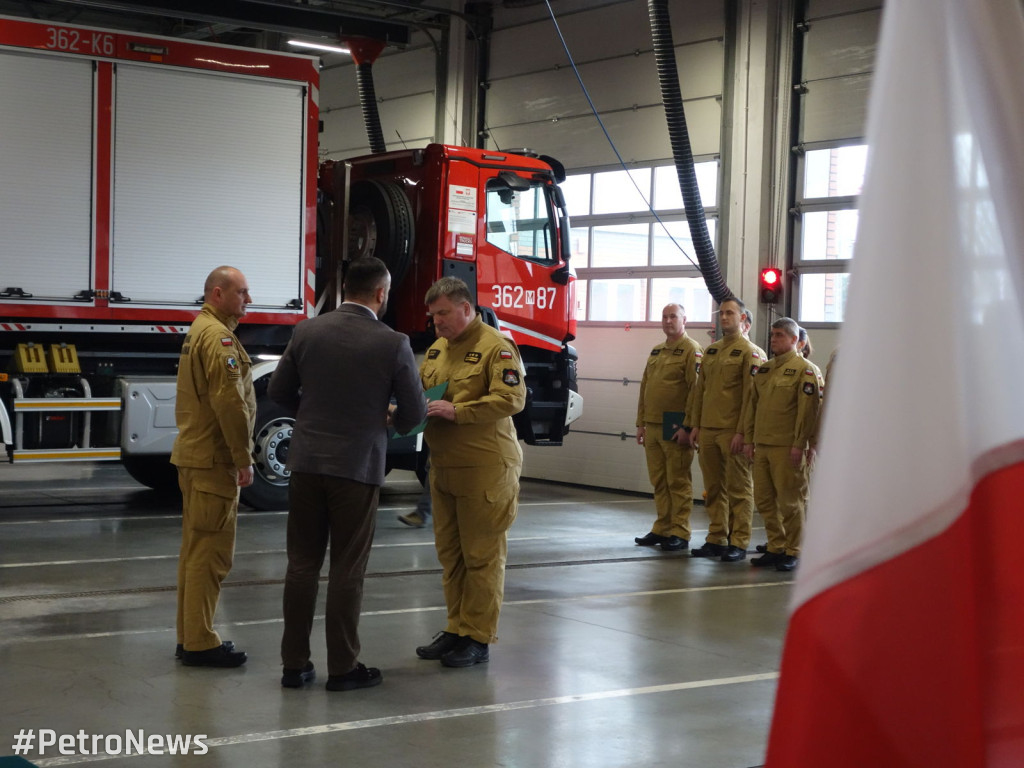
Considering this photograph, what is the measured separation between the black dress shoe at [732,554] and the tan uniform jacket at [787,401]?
2.76 ft

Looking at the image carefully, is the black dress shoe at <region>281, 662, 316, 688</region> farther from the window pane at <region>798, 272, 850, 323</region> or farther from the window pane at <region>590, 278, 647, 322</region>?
the window pane at <region>590, 278, 647, 322</region>

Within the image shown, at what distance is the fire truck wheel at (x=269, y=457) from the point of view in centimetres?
Result: 983

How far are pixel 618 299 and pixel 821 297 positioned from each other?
2670 millimetres

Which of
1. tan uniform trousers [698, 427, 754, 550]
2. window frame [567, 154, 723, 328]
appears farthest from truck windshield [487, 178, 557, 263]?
tan uniform trousers [698, 427, 754, 550]

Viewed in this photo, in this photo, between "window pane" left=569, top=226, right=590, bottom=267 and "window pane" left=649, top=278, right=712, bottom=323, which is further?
"window pane" left=569, top=226, right=590, bottom=267

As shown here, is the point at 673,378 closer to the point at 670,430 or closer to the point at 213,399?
the point at 670,430

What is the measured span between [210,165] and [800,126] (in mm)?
5761

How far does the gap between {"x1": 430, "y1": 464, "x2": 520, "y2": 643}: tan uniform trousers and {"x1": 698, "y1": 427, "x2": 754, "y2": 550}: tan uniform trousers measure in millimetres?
3874

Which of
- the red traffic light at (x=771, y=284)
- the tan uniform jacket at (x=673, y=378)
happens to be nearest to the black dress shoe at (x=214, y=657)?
the tan uniform jacket at (x=673, y=378)

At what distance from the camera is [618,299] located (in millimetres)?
13641

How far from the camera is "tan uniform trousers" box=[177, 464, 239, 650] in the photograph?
17.2 ft

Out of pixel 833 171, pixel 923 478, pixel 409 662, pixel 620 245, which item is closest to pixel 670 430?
pixel 833 171

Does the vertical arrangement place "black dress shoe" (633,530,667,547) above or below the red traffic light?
below

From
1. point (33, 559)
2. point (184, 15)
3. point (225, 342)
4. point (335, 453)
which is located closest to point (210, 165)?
point (184, 15)
